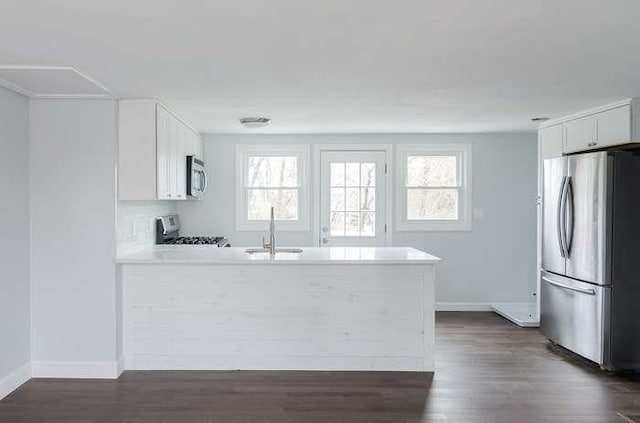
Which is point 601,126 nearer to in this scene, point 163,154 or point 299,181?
point 299,181

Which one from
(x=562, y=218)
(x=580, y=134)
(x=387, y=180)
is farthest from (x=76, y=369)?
(x=580, y=134)

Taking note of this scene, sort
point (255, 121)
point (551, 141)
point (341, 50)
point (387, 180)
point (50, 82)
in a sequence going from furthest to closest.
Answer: point (387, 180) → point (551, 141) → point (255, 121) → point (50, 82) → point (341, 50)

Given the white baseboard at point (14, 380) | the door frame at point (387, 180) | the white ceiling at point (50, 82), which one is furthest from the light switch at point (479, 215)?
the white baseboard at point (14, 380)

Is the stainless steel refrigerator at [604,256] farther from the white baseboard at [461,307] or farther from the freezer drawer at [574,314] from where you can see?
the white baseboard at [461,307]

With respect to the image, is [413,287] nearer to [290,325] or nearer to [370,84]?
[290,325]

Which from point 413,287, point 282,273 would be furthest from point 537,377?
point 282,273

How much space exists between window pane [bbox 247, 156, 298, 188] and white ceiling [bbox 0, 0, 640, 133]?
5.64 feet

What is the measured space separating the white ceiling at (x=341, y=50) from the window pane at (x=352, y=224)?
191 centimetres

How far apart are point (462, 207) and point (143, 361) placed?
3.96m

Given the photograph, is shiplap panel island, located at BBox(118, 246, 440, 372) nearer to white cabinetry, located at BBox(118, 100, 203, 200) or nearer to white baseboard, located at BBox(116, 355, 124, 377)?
white baseboard, located at BBox(116, 355, 124, 377)

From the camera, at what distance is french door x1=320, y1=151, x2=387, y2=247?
19.3 feet

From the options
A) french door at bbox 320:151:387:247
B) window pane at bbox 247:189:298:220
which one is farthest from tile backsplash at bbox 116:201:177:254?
french door at bbox 320:151:387:247

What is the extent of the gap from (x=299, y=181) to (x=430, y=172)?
5.28ft

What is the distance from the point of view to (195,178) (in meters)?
5.13
